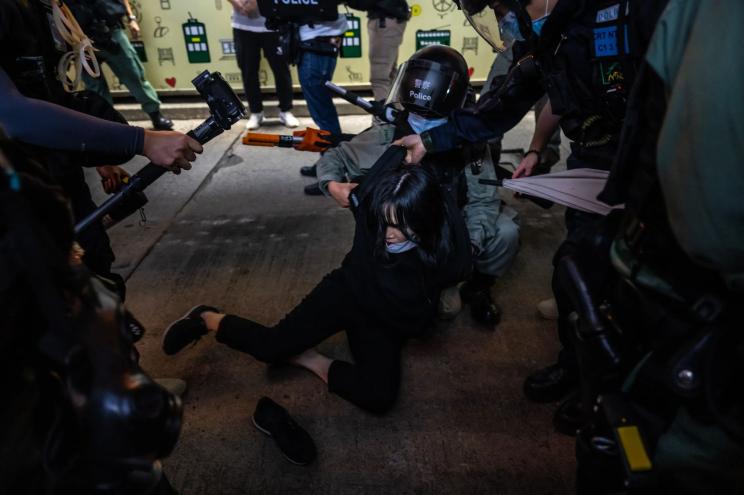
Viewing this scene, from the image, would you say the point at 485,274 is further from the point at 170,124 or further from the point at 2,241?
the point at 170,124

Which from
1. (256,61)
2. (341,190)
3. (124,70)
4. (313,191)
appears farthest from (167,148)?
(124,70)

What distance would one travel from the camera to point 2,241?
22.7 inches

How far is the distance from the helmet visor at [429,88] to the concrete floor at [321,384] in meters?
0.96

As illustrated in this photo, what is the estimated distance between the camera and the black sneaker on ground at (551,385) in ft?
5.48

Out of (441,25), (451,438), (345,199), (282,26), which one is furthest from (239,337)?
(441,25)

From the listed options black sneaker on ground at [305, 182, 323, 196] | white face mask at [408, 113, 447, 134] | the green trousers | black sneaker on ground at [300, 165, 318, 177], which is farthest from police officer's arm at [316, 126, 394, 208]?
the green trousers

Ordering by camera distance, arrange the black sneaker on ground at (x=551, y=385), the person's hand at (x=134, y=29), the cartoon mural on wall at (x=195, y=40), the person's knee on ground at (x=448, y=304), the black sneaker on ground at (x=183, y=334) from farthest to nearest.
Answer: the cartoon mural on wall at (x=195, y=40) → the person's hand at (x=134, y=29) → the person's knee on ground at (x=448, y=304) → the black sneaker on ground at (x=183, y=334) → the black sneaker on ground at (x=551, y=385)

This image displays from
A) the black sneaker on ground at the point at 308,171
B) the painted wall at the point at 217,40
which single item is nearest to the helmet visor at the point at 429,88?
the black sneaker on ground at the point at 308,171

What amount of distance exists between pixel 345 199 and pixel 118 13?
2836mm

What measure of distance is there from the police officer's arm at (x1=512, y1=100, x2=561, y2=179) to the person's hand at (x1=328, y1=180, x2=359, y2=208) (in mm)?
782

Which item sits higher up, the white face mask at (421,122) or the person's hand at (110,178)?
the white face mask at (421,122)

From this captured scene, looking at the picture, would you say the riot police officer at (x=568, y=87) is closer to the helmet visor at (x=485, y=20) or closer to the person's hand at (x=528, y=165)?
the helmet visor at (x=485, y=20)

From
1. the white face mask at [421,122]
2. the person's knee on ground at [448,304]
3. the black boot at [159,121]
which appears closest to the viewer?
the person's knee on ground at [448,304]

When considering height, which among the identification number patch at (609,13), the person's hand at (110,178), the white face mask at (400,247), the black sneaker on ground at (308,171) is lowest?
the black sneaker on ground at (308,171)
